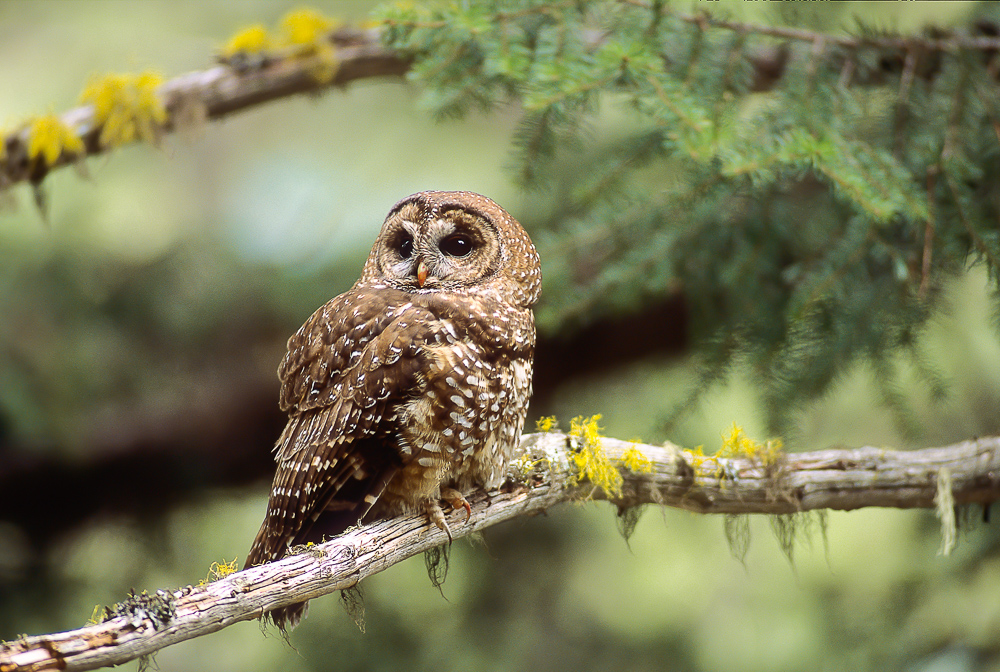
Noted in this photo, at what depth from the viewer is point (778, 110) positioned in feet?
7.11

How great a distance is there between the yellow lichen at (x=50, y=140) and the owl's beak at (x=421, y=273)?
1655 mm

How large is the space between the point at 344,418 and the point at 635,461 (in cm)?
75

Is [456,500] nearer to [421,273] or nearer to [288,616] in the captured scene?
[288,616]

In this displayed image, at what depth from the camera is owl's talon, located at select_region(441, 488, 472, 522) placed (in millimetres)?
1749

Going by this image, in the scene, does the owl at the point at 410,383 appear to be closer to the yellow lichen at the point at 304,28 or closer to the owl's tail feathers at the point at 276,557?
the owl's tail feathers at the point at 276,557

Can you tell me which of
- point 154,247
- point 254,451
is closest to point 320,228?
point 154,247

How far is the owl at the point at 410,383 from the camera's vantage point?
5.42 ft

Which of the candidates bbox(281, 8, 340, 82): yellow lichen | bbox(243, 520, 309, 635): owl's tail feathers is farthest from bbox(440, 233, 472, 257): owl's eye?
bbox(281, 8, 340, 82): yellow lichen

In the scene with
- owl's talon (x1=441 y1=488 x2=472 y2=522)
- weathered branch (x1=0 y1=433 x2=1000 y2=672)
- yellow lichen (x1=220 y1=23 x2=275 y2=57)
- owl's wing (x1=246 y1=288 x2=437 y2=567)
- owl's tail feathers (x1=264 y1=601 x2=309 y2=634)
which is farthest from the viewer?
yellow lichen (x1=220 y1=23 x2=275 y2=57)

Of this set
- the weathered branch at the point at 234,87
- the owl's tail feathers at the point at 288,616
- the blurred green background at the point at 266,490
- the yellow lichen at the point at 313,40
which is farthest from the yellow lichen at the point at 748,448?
the yellow lichen at the point at 313,40

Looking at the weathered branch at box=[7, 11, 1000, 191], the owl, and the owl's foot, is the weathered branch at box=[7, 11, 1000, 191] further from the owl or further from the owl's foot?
the owl's foot

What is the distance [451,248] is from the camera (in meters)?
1.85

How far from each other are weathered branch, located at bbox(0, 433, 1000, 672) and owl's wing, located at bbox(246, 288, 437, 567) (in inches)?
5.3

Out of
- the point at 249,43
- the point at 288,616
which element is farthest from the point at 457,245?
the point at 249,43
